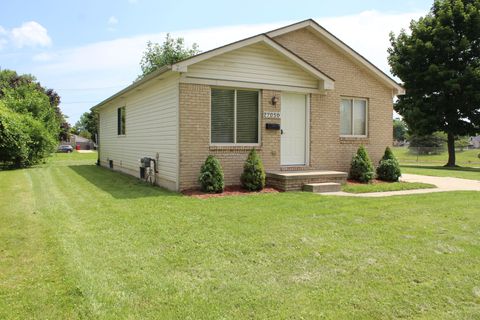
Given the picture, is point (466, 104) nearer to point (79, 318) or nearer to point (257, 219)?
point (257, 219)

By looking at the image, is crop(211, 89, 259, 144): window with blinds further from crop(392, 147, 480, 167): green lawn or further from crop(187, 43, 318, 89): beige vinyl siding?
crop(392, 147, 480, 167): green lawn

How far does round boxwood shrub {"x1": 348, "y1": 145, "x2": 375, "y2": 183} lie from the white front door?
154 cm

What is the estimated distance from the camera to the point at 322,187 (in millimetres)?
9625

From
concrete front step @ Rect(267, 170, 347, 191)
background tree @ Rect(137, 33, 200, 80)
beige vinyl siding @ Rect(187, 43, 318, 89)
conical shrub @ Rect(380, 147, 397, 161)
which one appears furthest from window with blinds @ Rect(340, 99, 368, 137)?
background tree @ Rect(137, 33, 200, 80)

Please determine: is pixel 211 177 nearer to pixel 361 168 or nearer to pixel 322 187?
pixel 322 187

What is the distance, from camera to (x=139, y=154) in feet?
42.5

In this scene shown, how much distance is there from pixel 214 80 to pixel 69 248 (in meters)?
6.02

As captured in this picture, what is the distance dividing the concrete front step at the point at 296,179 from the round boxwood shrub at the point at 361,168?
42.8 inches

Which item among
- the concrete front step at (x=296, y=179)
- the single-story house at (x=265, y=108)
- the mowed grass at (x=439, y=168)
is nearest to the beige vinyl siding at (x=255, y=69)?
the single-story house at (x=265, y=108)

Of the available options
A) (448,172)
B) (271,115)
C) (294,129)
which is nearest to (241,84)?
(271,115)

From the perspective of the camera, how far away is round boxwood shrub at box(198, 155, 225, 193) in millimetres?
9078

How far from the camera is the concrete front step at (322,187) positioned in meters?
9.55

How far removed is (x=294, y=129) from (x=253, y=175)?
2.47 meters

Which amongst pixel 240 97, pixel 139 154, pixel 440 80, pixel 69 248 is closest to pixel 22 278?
pixel 69 248
